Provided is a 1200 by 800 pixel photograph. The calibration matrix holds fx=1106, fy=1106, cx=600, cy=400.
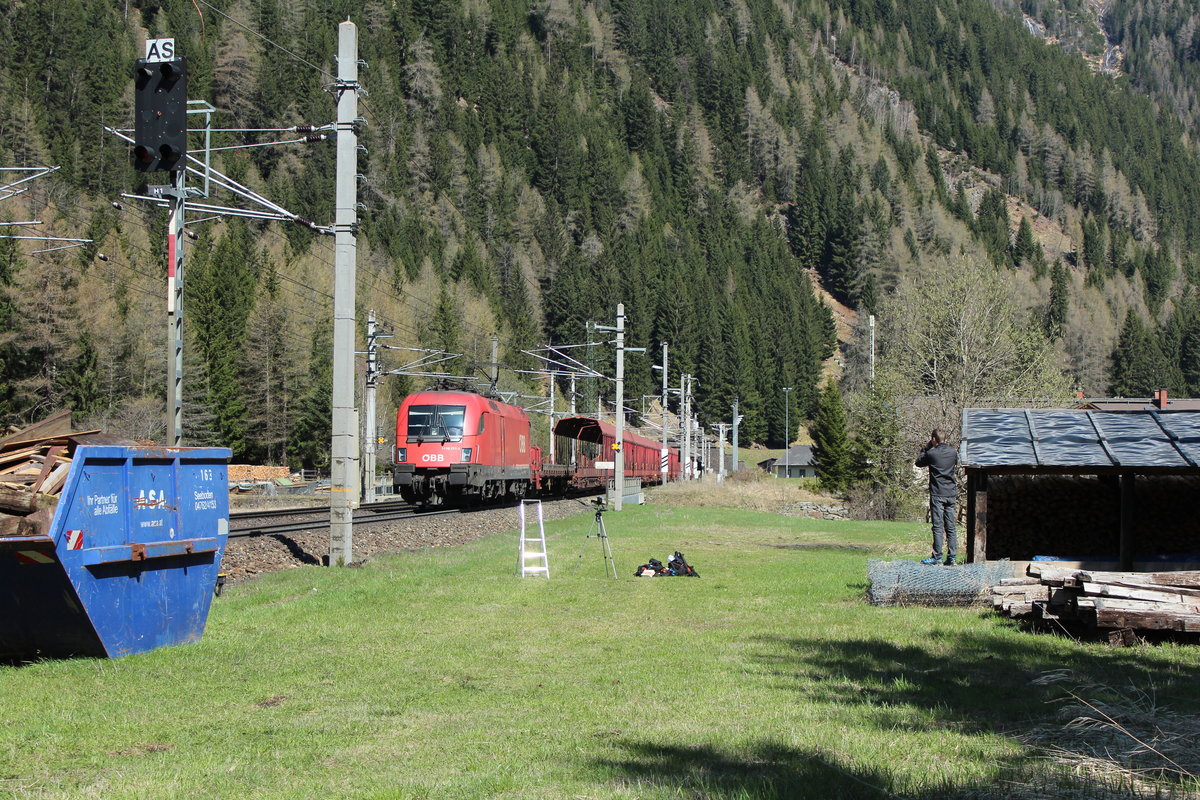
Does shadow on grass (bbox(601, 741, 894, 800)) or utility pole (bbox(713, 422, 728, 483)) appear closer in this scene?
shadow on grass (bbox(601, 741, 894, 800))

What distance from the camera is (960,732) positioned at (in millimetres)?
6254

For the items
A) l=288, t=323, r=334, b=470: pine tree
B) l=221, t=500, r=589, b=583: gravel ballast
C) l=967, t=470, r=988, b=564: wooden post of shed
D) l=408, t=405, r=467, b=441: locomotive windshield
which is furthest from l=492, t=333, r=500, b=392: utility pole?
l=288, t=323, r=334, b=470: pine tree

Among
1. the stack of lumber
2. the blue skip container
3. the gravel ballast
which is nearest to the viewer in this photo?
the blue skip container

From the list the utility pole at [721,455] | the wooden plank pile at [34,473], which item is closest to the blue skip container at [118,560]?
the wooden plank pile at [34,473]

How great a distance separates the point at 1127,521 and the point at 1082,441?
39.7 inches

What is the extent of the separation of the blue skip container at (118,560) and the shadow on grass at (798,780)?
4372 millimetres

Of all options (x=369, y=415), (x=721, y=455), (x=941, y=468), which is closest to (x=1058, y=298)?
(x=721, y=455)

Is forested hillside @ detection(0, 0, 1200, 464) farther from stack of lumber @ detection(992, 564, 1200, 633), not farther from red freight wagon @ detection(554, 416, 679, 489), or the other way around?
stack of lumber @ detection(992, 564, 1200, 633)

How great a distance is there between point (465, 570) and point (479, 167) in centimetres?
16019

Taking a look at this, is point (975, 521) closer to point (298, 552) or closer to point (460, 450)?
point (298, 552)

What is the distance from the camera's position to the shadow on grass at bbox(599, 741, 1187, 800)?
194 inches

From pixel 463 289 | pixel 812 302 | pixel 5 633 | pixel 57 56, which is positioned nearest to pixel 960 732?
pixel 5 633

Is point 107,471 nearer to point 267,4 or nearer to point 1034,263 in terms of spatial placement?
point 267,4

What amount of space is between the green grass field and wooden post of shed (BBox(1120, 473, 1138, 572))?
2.24 meters
